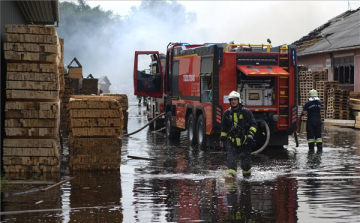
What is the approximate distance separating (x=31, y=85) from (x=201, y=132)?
7.50 metres

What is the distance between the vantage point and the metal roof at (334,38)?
117 ft

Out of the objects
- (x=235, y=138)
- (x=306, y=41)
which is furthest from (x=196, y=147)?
(x=306, y=41)

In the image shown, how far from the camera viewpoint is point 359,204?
10883 mm

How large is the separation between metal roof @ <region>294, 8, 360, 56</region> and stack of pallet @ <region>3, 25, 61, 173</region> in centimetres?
2122

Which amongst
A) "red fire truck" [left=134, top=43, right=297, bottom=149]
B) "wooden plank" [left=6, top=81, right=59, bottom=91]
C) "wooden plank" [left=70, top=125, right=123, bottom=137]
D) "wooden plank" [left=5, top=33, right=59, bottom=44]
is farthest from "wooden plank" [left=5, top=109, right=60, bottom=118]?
"red fire truck" [left=134, top=43, right=297, bottom=149]

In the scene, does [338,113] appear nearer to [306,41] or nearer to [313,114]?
[313,114]

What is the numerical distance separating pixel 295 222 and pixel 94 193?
12.6 ft

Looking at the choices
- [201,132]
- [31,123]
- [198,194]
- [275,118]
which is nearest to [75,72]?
[201,132]

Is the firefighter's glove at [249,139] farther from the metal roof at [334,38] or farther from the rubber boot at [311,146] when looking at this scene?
the metal roof at [334,38]

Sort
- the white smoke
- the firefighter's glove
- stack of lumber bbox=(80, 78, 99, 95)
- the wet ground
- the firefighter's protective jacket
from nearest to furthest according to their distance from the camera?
the wet ground
the firefighter's glove
the firefighter's protective jacket
stack of lumber bbox=(80, 78, 99, 95)
the white smoke

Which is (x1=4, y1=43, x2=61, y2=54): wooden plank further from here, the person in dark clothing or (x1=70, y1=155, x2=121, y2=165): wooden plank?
the person in dark clothing

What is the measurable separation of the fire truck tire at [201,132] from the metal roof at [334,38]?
554 inches

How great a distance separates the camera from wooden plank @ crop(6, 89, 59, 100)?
14.2m

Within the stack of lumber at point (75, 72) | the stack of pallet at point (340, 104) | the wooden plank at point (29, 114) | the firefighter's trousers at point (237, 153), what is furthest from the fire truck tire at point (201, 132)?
the stack of lumber at point (75, 72)
